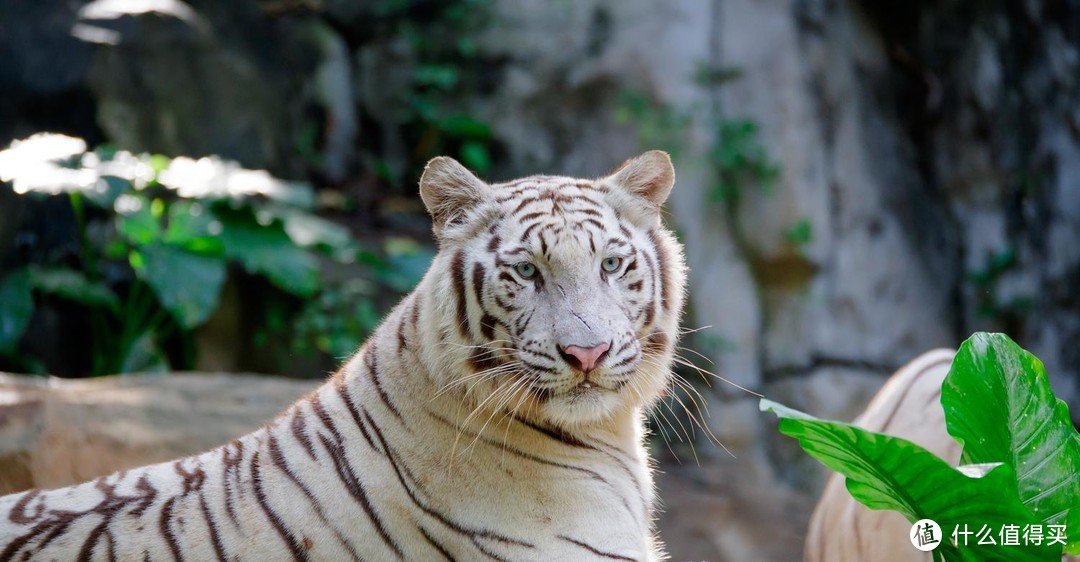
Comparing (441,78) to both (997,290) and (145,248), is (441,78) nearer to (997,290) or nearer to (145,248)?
(145,248)

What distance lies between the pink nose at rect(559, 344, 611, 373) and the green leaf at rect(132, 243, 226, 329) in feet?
12.0

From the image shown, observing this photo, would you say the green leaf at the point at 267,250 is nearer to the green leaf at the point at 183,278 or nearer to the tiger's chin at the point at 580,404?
the green leaf at the point at 183,278

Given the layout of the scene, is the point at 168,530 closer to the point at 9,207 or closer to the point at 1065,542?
the point at 1065,542

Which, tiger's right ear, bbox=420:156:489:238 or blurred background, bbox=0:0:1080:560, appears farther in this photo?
blurred background, bbox=0:0:1080:560

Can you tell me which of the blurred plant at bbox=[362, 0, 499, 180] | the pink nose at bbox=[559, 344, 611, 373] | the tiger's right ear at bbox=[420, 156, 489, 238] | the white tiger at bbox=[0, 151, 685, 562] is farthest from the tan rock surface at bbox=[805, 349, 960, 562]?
the blurred plant at bbox=[362, 0, 499, 180]

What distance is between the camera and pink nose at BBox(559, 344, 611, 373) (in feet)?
6.77

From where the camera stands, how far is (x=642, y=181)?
7.95 ft

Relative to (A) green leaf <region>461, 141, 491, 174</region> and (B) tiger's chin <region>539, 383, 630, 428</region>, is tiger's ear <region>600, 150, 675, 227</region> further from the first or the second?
(A) green leaf <region>461, 141, 491, 174</region>

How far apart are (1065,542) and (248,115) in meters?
6.33

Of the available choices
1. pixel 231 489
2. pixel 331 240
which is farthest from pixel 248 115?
pixel 231 489

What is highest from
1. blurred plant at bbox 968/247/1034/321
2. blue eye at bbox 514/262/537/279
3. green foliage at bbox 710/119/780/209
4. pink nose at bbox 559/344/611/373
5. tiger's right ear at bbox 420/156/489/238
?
green foliage at bbox 710/119/780/209

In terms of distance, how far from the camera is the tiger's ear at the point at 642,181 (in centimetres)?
241

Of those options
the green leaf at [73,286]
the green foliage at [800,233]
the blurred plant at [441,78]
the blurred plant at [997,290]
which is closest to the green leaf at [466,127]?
the blurred plant at [441,78]

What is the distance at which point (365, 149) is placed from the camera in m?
7.90
